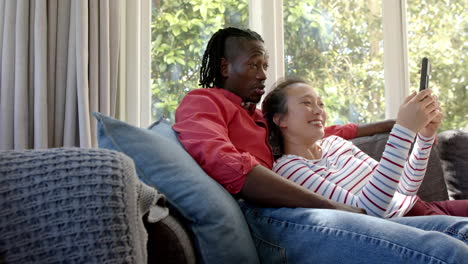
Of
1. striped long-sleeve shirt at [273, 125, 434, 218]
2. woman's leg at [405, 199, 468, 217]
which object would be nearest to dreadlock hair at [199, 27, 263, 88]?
striped long-sleeve shirt at [273, 125, 434, 218]

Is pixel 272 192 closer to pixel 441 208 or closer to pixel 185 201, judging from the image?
pixel 185 201

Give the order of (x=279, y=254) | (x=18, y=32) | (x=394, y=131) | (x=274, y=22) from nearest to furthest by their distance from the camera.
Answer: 1. (x=279, y=254)
2. (x=394, y=131)
3. (x=18, y=32)
4. (x=274, y=22)

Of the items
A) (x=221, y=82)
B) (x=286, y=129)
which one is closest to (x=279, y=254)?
(x=286, y=129)

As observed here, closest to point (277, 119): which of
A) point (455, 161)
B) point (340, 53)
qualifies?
point (455, 161)

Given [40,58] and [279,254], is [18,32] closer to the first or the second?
[40,58]

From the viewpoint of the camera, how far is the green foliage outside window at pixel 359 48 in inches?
102

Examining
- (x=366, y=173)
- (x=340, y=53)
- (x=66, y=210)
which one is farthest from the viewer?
(x=340, y=53)

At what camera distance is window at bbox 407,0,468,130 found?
8.49 feet

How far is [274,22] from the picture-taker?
2.55 metres

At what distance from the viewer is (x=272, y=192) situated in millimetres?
1170

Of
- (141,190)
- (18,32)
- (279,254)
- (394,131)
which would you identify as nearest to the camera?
(141,190)

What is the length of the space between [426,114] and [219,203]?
1.91 ft

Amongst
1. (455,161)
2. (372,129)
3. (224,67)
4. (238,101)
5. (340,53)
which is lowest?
(455,161)

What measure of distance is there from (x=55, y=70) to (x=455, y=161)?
5.40 feet
